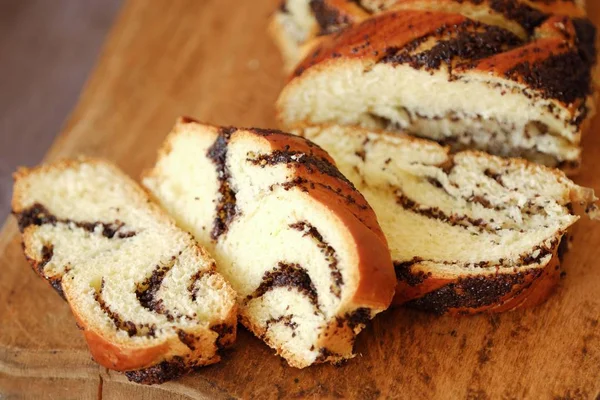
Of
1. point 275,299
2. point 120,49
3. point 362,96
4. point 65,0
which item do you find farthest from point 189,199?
point 65,0

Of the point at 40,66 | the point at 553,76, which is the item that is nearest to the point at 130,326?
the point at 553,76

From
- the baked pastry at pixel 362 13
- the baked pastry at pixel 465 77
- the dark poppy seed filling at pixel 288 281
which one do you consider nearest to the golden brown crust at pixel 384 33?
the baked pastry at pixel 465 77

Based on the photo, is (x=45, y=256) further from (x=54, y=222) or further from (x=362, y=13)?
(x=362, y=13)

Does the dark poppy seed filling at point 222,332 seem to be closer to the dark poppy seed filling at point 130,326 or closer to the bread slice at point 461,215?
the dark poppy seed filling at point 130,326

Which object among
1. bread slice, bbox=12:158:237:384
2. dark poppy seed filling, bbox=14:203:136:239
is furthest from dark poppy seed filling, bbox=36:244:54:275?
dark poppy seed filling, bbox=14:203:136:239

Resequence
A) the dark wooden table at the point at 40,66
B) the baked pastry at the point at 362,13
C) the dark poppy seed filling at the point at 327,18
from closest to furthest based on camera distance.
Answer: the baked pastry at the point at 362,13 < the dark poppy seed filling at the point at 327,18 < the dark wooden table at the point at 40,66
